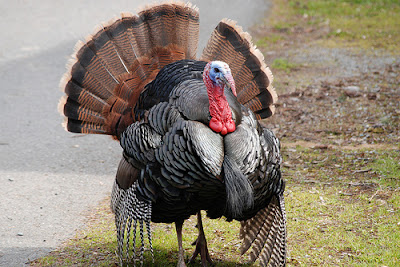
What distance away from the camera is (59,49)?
33.6 feet

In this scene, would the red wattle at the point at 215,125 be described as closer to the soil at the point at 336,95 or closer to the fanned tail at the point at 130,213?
the fanned tail at the point at 130,213

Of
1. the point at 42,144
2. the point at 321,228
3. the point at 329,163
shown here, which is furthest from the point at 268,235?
the point at 42,144

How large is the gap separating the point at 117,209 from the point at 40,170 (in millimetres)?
2261

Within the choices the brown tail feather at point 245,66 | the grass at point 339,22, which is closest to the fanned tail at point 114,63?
the brown tail feather at point 245,66

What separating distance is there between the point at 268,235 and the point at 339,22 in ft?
31.9

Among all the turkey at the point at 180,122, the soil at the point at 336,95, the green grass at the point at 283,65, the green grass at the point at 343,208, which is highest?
the turkey at the point at 180,122

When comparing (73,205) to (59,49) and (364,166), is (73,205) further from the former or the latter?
(59,49)

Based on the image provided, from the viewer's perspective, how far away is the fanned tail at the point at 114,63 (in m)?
4.65

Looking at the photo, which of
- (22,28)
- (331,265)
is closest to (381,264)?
(331,265)

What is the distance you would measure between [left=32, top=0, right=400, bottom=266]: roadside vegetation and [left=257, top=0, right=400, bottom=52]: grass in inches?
2.6

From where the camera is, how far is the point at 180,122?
3705 mm

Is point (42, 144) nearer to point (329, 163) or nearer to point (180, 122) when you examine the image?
point (329, 163)

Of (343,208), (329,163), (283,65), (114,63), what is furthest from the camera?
(283,65)

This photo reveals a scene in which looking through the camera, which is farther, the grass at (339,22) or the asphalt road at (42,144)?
the grass at (339,22)
